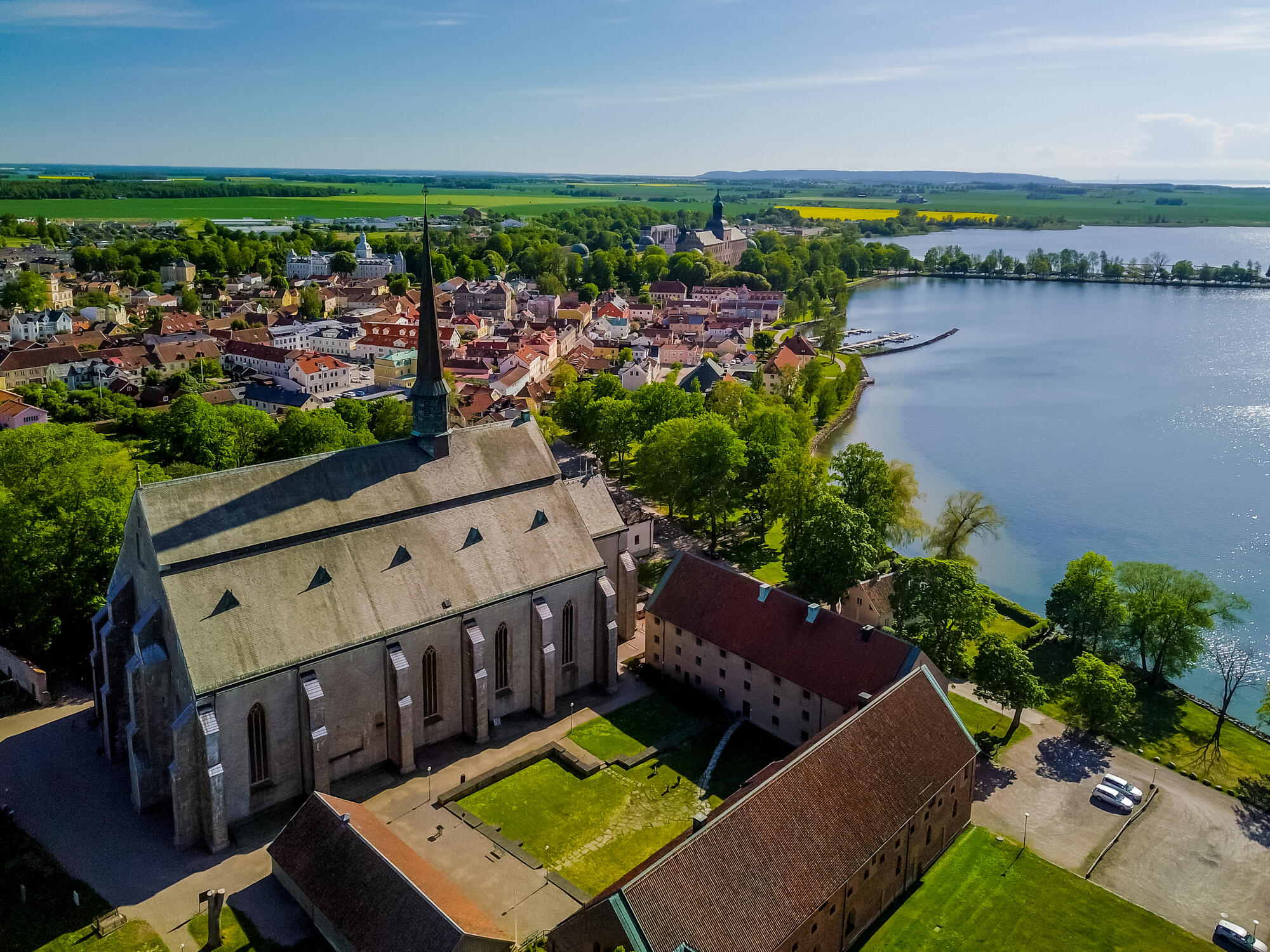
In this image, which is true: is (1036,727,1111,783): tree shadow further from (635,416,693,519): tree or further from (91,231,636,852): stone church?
(635,416,693,519): tree

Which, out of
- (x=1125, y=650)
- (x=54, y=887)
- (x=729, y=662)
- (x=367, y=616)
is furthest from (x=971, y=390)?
(x=54, y=887)

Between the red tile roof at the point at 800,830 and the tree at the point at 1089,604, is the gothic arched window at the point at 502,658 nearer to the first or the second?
the red tile roof at the point at 800,830

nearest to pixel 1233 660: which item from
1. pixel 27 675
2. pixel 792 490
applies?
pixel 792 490

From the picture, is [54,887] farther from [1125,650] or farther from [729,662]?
[1125,650]

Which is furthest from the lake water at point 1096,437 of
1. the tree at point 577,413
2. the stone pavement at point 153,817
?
the stone pavement at point 153,817

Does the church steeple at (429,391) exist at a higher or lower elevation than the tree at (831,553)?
higher

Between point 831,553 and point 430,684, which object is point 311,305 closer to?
point 831,553
